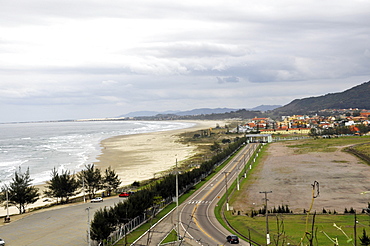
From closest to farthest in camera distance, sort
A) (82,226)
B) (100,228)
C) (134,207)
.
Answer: (100,228), (134,207), (82,226)

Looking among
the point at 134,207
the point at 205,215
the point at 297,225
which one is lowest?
the point at 205,215

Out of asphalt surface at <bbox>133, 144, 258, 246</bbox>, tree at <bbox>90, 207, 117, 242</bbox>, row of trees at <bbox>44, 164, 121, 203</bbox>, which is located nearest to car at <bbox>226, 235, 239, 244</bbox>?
asphalt surface at <bbox>133, 144, 258, 246</bbox>

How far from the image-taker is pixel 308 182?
6278 centimetres

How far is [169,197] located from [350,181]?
32.1 meters

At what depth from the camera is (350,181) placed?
6253 cm

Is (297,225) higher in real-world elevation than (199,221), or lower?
higher

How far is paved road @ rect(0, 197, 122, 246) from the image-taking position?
35.2 meters

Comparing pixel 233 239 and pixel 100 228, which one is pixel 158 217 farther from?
pixel 233 239

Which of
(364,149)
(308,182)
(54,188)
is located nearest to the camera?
(54,188)

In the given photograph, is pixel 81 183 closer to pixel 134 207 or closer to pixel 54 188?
pixel 54 188

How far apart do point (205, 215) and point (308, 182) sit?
26.6 m

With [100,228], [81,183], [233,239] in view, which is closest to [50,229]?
[100,228]

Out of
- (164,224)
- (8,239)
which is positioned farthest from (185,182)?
(8,239)

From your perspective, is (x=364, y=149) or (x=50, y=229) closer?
(x=50, y=229)
